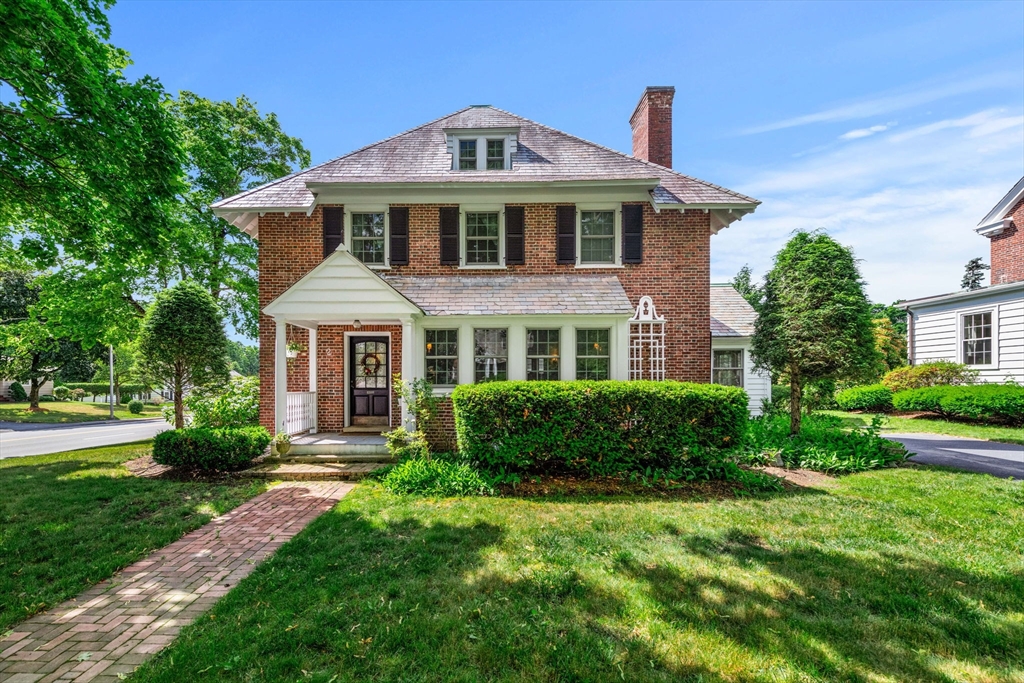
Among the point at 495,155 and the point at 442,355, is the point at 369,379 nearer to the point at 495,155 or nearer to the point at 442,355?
the point at 442,355

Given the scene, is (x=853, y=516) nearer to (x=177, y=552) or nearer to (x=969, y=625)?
(x=969, y=625)

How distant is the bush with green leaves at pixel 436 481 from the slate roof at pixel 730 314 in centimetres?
995

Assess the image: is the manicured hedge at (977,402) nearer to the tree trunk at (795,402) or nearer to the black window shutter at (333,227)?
the tree trunk at (795,402)

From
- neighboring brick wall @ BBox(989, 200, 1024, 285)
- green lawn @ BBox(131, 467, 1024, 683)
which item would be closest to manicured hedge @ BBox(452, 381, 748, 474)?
green lawn @ BBox(131, 467, 1024, 683)

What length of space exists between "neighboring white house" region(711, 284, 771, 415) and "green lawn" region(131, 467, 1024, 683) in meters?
8.36

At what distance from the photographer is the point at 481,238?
10250mm

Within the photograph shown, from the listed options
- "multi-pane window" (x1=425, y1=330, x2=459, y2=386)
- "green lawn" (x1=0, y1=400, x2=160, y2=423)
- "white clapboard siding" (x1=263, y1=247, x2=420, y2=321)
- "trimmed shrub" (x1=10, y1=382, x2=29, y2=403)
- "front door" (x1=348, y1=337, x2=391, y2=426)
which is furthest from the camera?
"trimmed shrub" (x1=10, y1=382, x2=29, y2=403)

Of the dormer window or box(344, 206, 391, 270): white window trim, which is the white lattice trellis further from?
box(344, 206, 391, 270): white window trim

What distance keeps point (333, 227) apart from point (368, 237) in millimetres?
818

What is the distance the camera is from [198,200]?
52.3 feet

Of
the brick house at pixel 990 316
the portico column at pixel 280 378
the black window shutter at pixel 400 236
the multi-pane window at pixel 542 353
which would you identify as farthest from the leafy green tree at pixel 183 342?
the brick house at pixel 990 316

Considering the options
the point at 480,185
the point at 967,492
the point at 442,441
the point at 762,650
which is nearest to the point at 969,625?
the point at 762,650

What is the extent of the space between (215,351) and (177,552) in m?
7.11

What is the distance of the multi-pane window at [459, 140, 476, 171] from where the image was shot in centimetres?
1089
